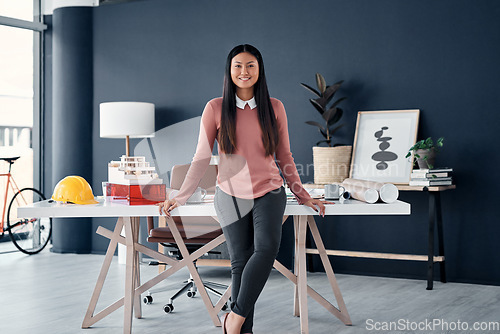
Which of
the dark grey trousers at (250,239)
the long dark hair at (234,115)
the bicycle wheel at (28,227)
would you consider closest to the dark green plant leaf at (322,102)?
the long dark hair at (234,115)

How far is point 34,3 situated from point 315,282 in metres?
4.42

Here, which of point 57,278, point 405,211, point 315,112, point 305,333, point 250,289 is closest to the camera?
point 250,289

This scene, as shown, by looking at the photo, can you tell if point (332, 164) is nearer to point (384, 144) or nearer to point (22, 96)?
point (384, 144)

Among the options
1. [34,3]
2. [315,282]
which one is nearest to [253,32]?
[315,282]

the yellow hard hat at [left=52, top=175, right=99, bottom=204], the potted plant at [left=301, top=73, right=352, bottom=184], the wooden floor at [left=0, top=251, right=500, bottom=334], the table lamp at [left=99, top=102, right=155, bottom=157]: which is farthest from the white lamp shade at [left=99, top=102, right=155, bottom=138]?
the yellow hard hat at [left=52, top=175, right=99, bottom=204]

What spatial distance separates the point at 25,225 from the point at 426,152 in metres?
4.29

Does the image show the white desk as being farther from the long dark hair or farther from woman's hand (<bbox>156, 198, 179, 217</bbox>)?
the long dark hair

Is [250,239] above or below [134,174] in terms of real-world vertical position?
below

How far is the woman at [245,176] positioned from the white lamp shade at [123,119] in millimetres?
2590

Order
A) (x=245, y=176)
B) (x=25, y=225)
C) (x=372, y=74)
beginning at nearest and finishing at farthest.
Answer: (x=245, y=176), (x=372, y=74), (x=25, y=225)

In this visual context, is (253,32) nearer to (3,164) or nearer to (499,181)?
(499,181)

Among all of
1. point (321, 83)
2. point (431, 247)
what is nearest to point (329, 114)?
point (321, 83)

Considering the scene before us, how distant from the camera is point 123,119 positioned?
17.0ft

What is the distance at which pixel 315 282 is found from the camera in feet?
15.1
